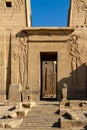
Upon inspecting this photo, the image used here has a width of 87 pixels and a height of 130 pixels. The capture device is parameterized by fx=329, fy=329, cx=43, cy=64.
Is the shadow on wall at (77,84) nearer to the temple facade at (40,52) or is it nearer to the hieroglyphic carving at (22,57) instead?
the temple facade at (40,52)

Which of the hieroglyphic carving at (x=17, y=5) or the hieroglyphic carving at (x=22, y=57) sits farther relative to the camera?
the hieroglyphic carving at (x=17, y=5)

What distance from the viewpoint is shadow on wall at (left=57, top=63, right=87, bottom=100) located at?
20156mm

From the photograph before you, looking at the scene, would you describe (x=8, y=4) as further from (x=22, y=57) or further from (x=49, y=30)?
(x=22, y=57)

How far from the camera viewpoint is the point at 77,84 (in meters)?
20.2

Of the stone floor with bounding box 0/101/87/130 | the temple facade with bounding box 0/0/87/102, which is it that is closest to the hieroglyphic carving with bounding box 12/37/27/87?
the temple facade with bounding box 0/0/87/102

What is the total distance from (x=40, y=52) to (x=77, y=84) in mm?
3062

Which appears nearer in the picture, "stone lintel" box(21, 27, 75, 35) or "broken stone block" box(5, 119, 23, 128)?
"broken stone block" box(5, 119, 23, 128)

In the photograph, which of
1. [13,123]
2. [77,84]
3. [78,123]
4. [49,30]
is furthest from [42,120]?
[49,30]

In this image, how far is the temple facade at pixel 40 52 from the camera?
66.5 feet

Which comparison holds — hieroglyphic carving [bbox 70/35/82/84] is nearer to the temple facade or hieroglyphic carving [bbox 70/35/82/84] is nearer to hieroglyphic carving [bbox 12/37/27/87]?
the temple facade

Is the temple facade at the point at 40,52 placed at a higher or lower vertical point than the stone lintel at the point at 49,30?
lower

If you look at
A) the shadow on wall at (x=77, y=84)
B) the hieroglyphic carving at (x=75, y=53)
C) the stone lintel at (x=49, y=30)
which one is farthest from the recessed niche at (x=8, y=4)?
the shadow on wall at (x=77, y=84)

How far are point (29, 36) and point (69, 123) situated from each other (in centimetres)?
1137

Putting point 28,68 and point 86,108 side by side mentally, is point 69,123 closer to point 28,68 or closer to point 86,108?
point 86,108
